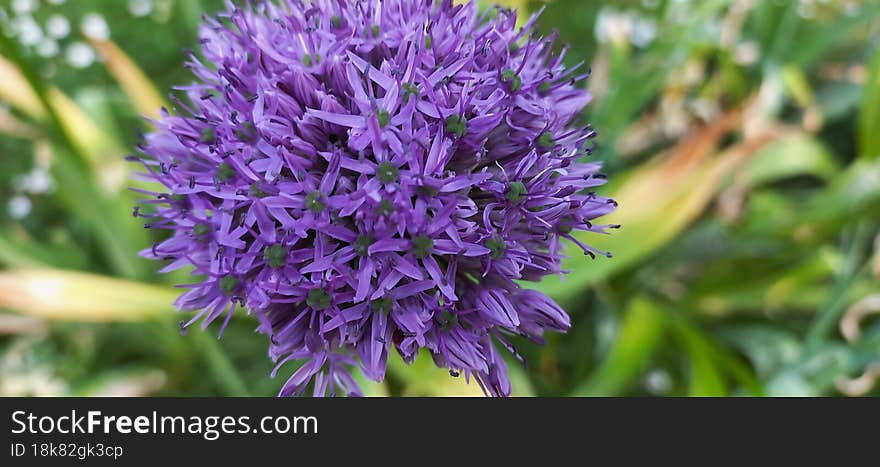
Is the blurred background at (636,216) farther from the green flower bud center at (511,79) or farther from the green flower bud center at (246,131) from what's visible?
the green flower bud center at (246,131)

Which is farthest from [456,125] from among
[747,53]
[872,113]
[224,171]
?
[747,53]

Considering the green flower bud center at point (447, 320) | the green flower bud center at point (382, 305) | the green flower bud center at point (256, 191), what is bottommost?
the green flower bud center at point (447, 320)

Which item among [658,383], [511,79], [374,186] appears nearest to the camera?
[374,186]

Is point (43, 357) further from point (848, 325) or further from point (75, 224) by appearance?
point (848, 325)

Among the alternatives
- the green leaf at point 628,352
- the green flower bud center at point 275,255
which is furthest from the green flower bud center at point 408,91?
the green leaf at point 628,352

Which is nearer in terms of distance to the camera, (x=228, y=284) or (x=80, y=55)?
(x=228, y=284)

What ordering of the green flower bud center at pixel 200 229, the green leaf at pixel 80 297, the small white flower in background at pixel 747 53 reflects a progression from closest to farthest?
1. the green flower bud center at pixel 200 229
2. the green leaf at pixel 80 297
3. the small white flower in background at pixel 747 53

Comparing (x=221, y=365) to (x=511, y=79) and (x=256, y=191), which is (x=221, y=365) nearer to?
(x=256, y=191)
